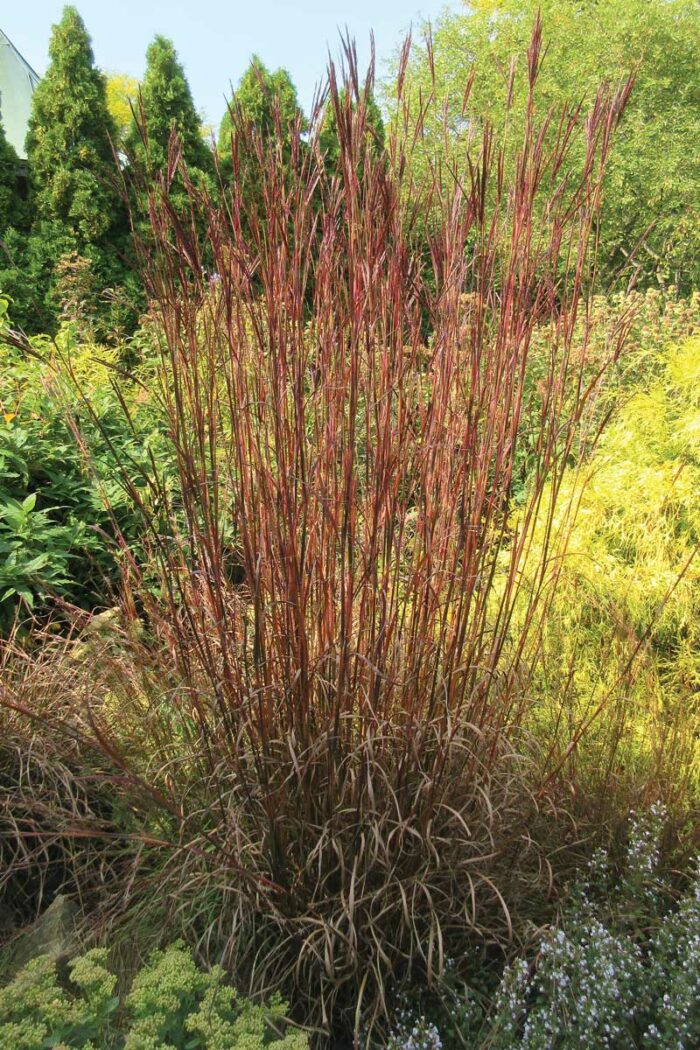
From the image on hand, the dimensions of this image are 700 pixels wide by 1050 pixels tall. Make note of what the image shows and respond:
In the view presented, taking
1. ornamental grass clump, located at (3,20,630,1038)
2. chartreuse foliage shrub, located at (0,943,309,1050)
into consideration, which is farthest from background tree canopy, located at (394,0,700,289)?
chartreuse foliage shrub, located at (0,943,309,1050)

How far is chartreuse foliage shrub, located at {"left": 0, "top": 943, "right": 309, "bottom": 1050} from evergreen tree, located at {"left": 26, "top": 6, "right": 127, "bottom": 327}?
830 cm

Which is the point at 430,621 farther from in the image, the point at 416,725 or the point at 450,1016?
the point at 450,1016

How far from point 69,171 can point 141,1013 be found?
949cm

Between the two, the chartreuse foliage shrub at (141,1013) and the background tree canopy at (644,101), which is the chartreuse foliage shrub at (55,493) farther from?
the background tree canopy at (644,101)

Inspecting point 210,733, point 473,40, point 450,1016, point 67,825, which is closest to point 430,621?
point 210,733

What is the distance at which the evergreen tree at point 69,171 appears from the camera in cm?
914

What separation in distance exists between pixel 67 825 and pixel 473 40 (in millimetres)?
13862

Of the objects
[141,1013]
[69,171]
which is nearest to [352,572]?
[141,1013]

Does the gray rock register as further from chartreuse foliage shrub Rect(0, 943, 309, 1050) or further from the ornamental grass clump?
chartreuse foliage shrub Rect(0, 943, 309, 1050)

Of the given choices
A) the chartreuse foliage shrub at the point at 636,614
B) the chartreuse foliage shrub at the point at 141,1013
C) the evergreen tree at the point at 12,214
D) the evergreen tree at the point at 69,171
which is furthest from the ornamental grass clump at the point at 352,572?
the evergreen tree at the point at 12,214

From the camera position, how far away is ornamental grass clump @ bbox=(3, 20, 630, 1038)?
1.81 meters

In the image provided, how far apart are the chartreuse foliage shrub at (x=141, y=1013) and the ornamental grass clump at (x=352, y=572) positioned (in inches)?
11.1

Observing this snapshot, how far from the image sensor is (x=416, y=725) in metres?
1.89

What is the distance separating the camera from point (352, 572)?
1.89 metres
